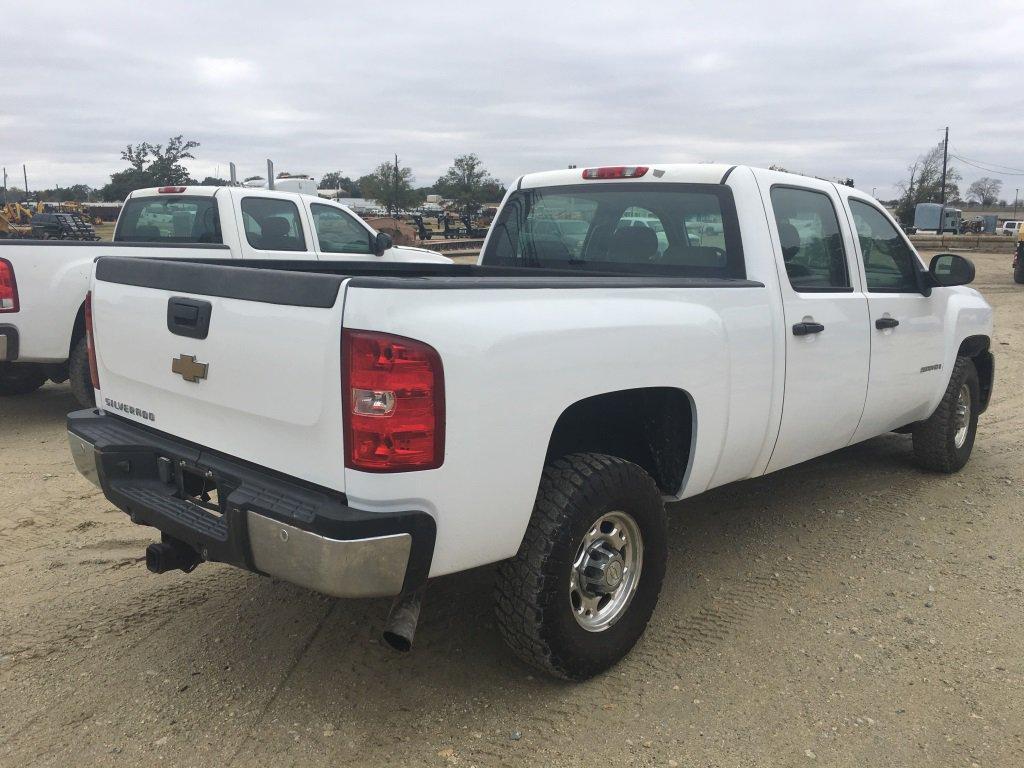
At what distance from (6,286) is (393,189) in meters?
59.5

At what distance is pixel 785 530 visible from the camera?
4.70m

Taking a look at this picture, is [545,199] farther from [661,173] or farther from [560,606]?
[560,606]

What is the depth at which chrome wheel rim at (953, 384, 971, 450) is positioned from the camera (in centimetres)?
556

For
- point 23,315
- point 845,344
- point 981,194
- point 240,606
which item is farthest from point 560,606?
point 981,194

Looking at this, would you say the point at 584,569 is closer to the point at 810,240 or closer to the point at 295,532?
the point at 295,532

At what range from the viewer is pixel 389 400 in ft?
7.82

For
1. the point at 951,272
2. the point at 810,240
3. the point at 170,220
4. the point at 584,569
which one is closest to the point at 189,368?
the point at 584,569

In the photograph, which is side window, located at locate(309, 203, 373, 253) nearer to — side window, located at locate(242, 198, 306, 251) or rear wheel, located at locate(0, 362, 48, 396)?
side window, located at locate(242, 198, 306, 251)

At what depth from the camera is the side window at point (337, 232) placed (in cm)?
875

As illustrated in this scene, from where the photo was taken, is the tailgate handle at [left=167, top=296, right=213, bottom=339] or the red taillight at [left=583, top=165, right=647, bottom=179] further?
the red taillight at [left=583, top=165, right=647, bottom=179]

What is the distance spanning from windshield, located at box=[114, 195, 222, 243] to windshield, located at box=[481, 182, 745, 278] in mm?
4171

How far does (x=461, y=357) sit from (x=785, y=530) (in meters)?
2.90

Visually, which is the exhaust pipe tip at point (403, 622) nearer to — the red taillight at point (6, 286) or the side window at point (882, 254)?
the side window at point (882, 254)

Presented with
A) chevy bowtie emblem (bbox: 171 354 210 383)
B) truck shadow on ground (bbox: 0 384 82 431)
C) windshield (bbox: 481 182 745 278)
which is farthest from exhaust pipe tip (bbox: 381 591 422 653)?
truck shadow on ground (bbox: 0 384 82 431)
